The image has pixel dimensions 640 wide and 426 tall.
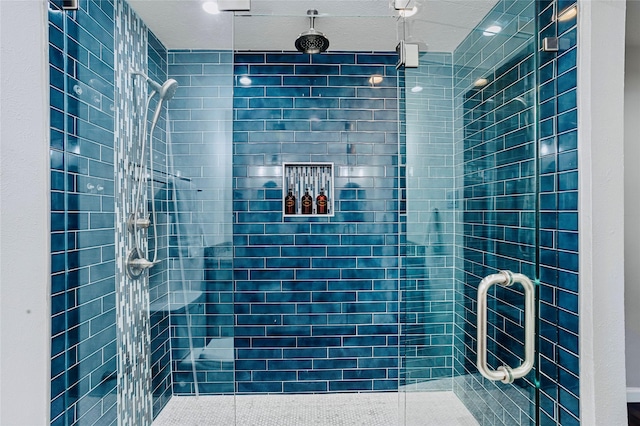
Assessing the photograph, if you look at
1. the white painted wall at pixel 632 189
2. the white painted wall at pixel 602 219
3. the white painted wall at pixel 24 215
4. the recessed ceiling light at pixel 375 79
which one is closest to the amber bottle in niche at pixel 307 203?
the recessed ceiling light at pixel 375 79

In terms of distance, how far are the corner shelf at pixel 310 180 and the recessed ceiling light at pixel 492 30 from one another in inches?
54.5

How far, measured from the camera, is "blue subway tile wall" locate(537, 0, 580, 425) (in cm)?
134

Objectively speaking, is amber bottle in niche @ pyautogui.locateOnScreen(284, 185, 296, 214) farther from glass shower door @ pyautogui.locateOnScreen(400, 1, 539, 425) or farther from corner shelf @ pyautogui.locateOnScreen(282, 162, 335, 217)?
glass shower door @ pyautogui.locateOnScreen(400, 1, 539, 425)

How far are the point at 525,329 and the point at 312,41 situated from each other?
193 centimetres

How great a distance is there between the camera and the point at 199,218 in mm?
1582

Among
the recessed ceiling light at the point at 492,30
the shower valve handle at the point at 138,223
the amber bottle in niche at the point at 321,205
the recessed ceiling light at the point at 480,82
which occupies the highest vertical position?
the recessed ceiling light at the point at 492,30

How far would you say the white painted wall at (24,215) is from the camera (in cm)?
128

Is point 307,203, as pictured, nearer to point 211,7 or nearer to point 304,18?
point 304,18

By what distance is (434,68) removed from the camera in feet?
5.03

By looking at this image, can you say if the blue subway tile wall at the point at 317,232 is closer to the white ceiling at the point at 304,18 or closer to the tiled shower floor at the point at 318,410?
the tiled shower floor at the point at 318,410

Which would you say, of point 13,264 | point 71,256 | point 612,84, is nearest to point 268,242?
point 71,256

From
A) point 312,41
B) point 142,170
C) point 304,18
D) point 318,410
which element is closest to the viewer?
point 142,170

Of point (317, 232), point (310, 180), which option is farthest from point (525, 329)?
point (310, 180)

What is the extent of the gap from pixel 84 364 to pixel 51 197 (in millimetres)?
661
